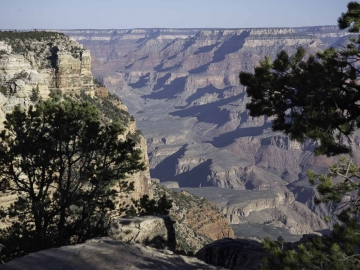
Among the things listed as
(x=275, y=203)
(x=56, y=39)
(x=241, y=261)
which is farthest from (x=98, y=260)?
(x=275, y=203)

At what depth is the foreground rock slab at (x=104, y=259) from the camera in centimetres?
1109

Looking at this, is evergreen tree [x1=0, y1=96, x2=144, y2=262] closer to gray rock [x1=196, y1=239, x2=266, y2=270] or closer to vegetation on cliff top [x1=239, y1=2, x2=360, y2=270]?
gray rock [x1=196, y1=239, x2=266, y2=270]

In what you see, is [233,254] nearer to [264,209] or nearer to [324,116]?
[324,116]

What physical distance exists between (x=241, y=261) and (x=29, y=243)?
7355 millimetres

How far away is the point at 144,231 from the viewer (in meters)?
14.2

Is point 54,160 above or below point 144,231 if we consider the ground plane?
above

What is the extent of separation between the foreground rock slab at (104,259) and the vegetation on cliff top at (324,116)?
8.82ft

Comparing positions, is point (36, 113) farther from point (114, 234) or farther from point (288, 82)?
point (288, 82)

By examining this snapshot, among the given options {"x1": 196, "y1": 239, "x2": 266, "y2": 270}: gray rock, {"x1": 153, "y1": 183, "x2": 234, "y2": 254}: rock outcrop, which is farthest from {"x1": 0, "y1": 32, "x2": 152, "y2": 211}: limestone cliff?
{"x1": 196, "y1": 239, "x2": 266, "y2": 270}: gray rock

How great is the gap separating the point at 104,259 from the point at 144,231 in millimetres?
2834

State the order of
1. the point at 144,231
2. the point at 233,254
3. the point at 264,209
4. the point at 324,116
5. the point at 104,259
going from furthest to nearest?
the point at 264,209, the point at 144,231, the point at 233,254, the point at 104,259, the point at 324,116

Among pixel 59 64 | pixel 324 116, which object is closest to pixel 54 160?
pixel 324 116

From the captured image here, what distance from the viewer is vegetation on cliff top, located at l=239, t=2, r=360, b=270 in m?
8.54

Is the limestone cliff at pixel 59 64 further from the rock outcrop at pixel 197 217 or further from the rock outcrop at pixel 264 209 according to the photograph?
the rock outcrop at pixel 264 209
